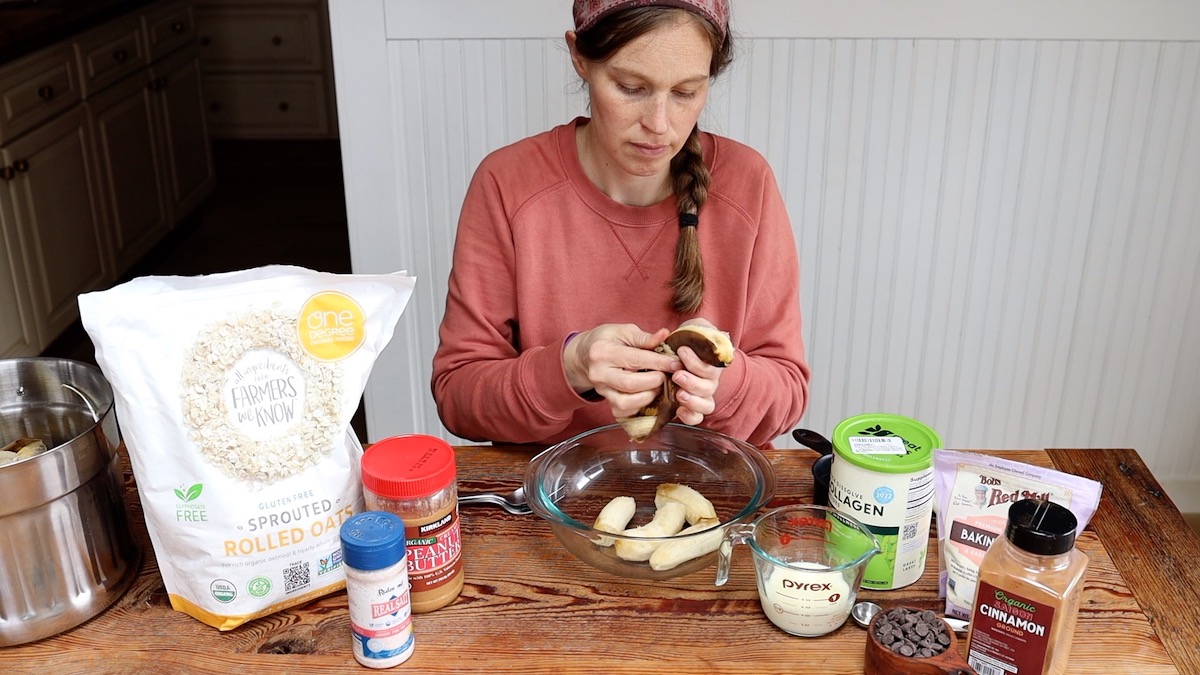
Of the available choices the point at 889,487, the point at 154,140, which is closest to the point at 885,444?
the point at 889,487

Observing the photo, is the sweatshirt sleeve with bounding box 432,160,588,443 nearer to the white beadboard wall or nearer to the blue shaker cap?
the blue shaker cap

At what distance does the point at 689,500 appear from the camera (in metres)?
1.07

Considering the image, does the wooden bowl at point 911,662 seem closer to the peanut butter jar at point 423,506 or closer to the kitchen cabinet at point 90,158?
the peanut butter jar at point 423,506

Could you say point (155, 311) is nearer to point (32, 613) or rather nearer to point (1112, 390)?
point (32, 613)

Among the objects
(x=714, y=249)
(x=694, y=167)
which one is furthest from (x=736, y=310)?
(x=694, y=167)

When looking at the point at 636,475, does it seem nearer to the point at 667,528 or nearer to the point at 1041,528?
the point at 667,528

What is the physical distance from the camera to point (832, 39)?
6.51ft

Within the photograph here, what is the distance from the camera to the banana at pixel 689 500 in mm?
1051

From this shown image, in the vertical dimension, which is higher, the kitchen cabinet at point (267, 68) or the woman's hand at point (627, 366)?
the woman's hand at point (627, 366)

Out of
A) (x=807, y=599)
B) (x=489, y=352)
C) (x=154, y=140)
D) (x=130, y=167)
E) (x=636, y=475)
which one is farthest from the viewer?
(x=154, y=140)

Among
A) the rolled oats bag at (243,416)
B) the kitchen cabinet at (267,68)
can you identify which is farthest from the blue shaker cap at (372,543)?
the kitchen cabinet at (267,68)

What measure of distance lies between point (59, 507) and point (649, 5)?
791 millimetres

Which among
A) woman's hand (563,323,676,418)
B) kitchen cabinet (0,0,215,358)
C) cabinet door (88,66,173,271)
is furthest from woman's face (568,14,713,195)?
cabinet door (88,66,173,271)

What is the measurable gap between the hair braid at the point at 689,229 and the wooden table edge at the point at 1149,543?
48cm
